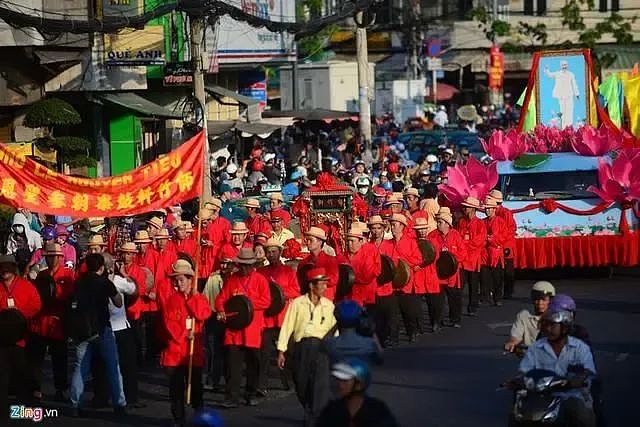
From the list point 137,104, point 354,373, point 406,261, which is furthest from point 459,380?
point 137,104

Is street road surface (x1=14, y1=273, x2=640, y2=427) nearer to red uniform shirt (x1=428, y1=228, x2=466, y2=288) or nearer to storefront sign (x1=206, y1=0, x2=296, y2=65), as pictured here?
red uniform shirt (x1=428, y1=228, x2=466, y2=288)

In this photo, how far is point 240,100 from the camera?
39.8 metres

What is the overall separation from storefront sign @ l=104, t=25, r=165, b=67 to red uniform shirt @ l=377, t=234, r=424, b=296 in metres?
14.9

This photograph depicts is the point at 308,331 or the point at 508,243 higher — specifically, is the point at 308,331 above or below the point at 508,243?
above

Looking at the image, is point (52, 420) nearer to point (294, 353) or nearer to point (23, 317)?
point (23, 317)

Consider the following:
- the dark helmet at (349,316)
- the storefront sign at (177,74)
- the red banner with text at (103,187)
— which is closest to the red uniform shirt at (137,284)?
the red banner with text at (103,187)

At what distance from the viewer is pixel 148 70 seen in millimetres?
35969

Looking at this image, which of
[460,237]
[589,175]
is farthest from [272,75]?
[460,237]

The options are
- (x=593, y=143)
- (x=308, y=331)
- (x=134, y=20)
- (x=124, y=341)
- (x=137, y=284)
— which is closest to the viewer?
(x=308, y=331)

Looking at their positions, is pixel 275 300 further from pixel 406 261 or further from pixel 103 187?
pixel 406 261

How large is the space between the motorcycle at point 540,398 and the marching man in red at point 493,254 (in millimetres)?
12060

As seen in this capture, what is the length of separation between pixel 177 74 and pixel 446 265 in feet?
38.0

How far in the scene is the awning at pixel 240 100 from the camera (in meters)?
39.2

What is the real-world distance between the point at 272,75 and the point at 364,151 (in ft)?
72.8
